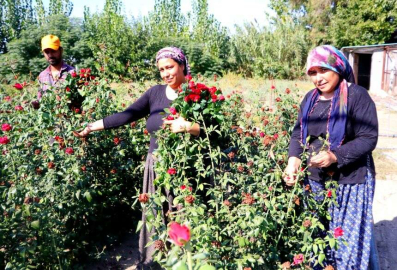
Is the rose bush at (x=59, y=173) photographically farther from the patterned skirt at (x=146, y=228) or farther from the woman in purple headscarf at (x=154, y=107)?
the patterned skirt at (x=146, y=228)

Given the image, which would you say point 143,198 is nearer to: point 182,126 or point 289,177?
point 182,126

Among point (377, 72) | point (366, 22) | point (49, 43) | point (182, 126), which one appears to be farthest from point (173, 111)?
point (366, 22)

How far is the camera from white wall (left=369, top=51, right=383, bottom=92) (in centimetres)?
1383

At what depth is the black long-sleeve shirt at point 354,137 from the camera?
177 cm

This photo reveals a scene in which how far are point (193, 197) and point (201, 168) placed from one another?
6.8 inches

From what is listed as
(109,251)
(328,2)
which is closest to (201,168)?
(109,251)

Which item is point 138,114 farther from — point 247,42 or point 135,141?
point 247,42

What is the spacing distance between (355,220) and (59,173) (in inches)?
63.7

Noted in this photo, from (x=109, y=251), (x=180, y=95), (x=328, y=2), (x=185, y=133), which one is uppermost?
(x=328, y=2)

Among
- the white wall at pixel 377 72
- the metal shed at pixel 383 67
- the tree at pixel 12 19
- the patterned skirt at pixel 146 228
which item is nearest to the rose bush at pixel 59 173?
the patterned skirt at pixel 146 228

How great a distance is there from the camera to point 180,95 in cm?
175

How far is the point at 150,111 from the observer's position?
226 centimetres

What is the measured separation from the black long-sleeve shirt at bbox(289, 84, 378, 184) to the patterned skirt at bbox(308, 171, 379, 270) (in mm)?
56

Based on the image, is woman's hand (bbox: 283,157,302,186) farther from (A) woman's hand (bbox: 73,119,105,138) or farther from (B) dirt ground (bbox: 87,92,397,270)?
(B) dirt ground (bbox: 87,92,397,270)
